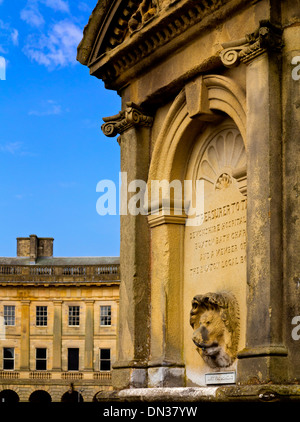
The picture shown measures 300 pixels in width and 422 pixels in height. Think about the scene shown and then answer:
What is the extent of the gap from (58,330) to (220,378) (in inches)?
1947

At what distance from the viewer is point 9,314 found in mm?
58562

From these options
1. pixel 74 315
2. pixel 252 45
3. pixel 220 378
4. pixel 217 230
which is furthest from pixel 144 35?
pixel 74 315

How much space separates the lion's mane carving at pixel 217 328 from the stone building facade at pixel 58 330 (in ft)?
155

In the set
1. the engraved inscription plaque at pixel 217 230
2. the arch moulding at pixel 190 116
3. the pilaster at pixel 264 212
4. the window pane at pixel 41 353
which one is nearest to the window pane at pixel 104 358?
the window pane at pixel 41 353

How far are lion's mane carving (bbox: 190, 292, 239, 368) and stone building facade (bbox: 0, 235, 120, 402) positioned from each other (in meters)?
47.4

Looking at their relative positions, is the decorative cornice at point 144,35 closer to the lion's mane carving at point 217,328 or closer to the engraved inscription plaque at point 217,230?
the engraved inscription plaque at point 217,230

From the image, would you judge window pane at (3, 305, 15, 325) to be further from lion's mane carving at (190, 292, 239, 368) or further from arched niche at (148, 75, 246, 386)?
lion's mane carving at (190, 292, 239, 368)

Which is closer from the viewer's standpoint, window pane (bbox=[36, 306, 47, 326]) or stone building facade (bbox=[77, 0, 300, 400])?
stone building facade (bbox=[77, 0, 300, 400])

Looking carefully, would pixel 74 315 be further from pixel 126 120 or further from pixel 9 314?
pixel 126 120

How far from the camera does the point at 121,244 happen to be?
36.3 ft

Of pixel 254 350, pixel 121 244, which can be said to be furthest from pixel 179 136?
pixel 254 350

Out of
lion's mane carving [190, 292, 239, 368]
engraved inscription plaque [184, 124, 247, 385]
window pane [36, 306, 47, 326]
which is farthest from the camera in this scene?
window pane [36, 306, 47, 326]

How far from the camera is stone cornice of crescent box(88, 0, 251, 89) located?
9.31 m

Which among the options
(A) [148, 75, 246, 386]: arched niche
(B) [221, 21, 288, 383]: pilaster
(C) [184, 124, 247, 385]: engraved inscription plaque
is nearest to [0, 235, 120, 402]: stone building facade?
(A) [148, 75, 246, 386]: arched niche
